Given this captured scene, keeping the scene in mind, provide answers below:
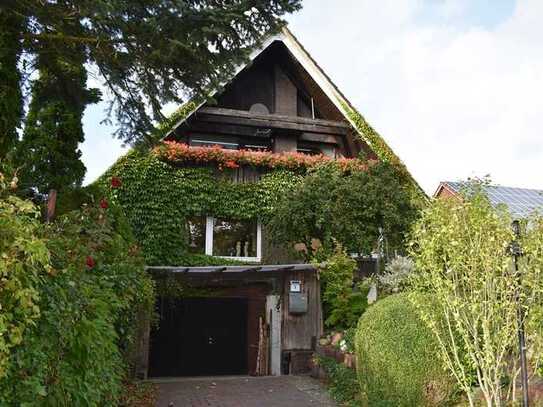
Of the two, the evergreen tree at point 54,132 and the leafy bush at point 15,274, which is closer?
the leafy bush at point 15,274

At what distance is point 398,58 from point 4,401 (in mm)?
6070

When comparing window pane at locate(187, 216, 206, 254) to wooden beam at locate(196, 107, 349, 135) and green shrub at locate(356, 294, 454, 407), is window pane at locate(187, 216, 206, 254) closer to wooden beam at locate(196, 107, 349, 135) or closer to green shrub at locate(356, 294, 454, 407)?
wooden beam at locate(196, 107, 349, 135)

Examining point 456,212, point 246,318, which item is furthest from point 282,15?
point 246,318

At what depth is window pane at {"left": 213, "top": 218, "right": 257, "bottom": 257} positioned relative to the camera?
15.3 meters

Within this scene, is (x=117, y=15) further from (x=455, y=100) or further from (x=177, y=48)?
(x=455, y=100)

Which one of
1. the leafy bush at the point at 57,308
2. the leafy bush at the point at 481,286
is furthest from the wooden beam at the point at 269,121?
the leafy bush at the point at 57,308

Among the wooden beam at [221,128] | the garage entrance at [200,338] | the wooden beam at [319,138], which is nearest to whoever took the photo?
the garage entrance at [200,338]

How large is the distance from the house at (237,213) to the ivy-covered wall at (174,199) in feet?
0.09

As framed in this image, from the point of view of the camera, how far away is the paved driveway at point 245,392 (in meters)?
9.41

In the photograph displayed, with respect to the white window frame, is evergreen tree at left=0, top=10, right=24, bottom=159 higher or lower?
higher

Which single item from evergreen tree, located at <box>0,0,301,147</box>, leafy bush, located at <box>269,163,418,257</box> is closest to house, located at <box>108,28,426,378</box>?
leafy bush, located at <box>269,163,418,257</box>

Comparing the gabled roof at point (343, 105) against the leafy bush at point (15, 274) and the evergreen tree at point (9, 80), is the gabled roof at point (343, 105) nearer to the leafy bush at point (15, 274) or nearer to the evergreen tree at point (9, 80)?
the evergreen tree at point (9, 80)

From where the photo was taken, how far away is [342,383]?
998 centimetres

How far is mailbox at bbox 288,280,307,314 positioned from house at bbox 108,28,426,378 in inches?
1.1
